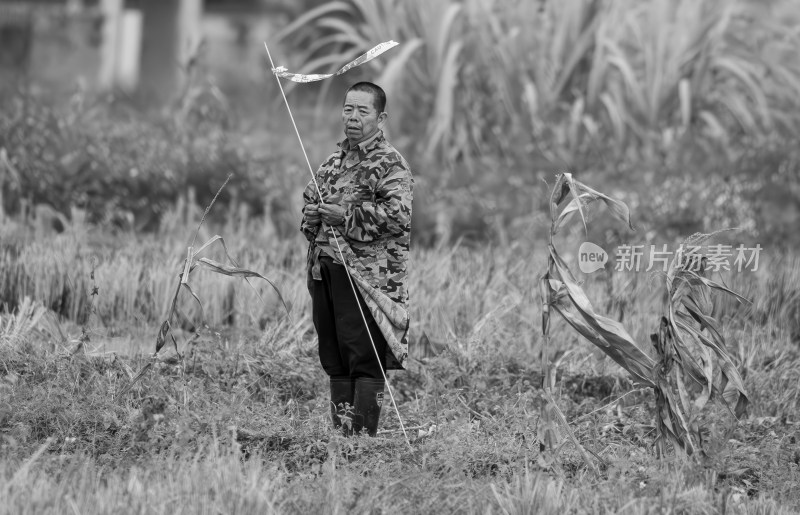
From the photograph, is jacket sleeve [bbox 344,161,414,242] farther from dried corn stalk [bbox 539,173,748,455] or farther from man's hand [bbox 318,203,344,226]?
dried corn stalk [bbox 539,173,748,455]

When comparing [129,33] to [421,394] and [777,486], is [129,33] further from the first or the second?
[777,486]

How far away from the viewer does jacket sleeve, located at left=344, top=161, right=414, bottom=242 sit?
5.43 meters

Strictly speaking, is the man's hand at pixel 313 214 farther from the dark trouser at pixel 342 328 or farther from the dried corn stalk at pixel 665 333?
the dried corn stalk at pixel 665 333

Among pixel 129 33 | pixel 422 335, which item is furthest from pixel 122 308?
pixel 129 33

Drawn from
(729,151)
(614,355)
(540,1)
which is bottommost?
(614,355)

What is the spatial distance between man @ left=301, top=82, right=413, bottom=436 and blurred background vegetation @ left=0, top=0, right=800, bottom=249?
3489 mm

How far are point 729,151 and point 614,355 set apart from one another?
6304 millimetres

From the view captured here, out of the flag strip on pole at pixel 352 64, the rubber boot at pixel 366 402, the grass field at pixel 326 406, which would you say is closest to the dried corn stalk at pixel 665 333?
the grass field at pixel 326 406

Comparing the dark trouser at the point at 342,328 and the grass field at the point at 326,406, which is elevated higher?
the dark trouser at the point at 342,328

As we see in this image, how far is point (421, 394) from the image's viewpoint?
643 centimetres

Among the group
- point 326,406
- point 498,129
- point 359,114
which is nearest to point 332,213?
point 359,114

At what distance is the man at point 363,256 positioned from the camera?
217 inches

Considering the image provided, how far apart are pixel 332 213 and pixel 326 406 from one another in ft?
3.56

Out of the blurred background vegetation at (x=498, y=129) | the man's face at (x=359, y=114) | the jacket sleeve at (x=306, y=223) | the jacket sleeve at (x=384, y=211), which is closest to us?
the jacket sleeve at (x=384, y=211)
